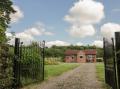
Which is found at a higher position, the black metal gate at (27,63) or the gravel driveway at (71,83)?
the black metal gate at (27,63)

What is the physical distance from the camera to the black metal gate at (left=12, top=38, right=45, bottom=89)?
12.6m

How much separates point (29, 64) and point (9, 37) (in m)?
4.00

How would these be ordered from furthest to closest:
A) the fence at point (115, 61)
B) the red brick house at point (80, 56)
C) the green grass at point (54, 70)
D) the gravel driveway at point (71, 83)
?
the red brick house at point (80, 56) < the green grass at point (54, 70) < the gravel driveway at point (71, 83) < the fence at point (115, 61)

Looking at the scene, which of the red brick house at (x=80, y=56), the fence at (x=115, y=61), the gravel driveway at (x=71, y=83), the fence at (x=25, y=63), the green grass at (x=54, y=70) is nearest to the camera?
the fence at (x=115, y=61)

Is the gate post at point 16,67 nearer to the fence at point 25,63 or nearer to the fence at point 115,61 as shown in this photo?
the fence at point 25,63

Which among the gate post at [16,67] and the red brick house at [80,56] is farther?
the red brick house at [80,56]

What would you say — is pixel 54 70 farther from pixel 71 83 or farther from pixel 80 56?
pixel 80 56

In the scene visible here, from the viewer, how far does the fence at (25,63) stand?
483 inches

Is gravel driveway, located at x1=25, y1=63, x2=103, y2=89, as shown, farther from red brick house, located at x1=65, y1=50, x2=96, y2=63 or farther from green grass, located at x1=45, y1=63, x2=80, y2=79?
red brick house, located at x1=65, y1=50, x2=96, y2=63

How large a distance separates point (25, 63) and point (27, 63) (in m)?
0.32

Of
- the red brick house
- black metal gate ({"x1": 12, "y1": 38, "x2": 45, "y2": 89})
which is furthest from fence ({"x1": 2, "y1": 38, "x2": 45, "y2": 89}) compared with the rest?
the red brick house

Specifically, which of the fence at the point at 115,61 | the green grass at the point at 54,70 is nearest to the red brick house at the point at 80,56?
the green grass at the point at 54,70

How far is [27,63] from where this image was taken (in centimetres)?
1442

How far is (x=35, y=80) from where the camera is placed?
1566 cm
